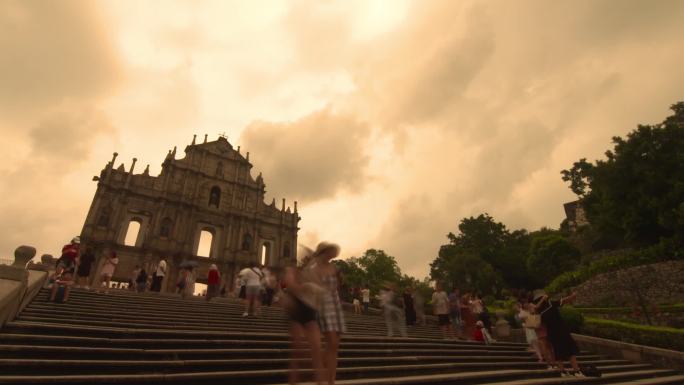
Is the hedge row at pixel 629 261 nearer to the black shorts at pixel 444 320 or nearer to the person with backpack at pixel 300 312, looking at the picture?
the black shorts at pixel 444 320

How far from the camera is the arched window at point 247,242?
98.4ft

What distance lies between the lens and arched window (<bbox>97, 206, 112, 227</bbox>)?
24.7m

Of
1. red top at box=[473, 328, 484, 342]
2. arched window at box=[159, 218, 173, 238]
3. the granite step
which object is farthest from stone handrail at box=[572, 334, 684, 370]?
arched window at box=[159, 218, 173, 238]

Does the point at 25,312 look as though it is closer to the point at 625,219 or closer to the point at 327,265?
the point at 327,265

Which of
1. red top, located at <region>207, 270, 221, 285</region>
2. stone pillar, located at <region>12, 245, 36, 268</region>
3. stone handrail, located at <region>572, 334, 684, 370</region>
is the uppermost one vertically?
red top, located at <region>207, 270, 221, 285</region>

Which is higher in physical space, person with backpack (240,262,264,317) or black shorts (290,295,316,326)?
person with backpack (240,262,264,317)

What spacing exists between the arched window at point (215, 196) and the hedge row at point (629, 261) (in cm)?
2897

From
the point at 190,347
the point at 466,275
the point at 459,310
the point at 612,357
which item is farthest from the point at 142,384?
the point at 466,275

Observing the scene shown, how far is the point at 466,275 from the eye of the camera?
40625 mm

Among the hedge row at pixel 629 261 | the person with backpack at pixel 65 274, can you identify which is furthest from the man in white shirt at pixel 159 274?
the hedge row at pixel 629 261

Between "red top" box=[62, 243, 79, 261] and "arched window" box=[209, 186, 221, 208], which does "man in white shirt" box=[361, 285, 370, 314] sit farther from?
"arched window" box=[209, 186, 221, 208]

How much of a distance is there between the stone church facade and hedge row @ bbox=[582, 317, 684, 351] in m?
17.2

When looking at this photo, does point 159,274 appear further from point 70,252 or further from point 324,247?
point 324,247

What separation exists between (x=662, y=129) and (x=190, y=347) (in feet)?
108
